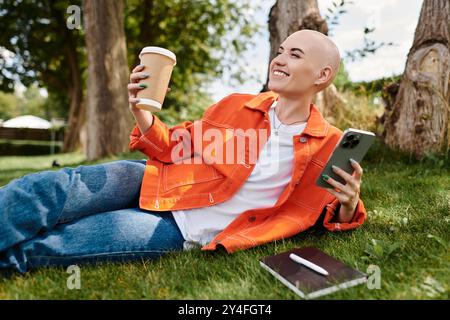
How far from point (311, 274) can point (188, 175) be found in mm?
864

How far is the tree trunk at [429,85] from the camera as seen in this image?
13.9 ft

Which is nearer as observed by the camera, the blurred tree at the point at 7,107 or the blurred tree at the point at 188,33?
the blurred tree at the point at 188,33

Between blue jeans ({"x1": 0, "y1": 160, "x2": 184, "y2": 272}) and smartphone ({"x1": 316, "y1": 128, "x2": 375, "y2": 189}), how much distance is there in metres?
0.88

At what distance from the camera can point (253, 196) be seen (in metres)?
2.33

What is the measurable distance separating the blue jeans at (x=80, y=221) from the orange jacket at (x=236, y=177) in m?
0.11

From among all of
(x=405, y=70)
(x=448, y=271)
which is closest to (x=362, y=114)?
(x=405, y=70)

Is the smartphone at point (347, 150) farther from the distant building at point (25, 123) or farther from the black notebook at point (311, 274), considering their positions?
the distant building at point (25, 123)

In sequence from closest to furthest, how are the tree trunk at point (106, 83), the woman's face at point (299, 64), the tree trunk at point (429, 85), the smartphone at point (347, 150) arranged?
the smartphone at point (347, 150) → the woman's face at point (299, 64) → the tree trunk at point (429, 85) → the tree trunk at point (106, 83)

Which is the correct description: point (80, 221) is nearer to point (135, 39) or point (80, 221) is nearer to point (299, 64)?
point (299, 64)

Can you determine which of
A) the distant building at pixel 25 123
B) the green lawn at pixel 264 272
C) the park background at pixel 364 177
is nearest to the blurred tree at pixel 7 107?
the distant building at pixel 25 123

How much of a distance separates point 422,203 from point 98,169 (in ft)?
7.21

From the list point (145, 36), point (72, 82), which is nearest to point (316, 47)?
point (145, 36)

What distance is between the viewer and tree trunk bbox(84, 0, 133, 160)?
8289 mm
